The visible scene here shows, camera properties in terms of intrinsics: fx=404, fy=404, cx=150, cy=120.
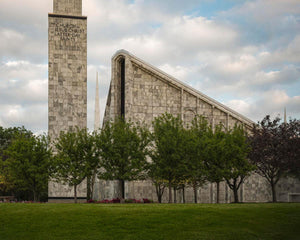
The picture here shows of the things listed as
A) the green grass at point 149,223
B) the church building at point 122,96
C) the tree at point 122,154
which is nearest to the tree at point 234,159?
the tree at point 122,154

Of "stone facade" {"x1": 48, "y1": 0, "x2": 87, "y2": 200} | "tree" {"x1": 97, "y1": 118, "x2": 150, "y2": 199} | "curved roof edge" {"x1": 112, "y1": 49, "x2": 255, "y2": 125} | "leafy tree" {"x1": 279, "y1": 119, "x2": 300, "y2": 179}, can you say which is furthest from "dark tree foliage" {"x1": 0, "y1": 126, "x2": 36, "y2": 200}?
"leafy tree" {"x1": 279, "y1": 119, "x2": 300, "y2": 179}

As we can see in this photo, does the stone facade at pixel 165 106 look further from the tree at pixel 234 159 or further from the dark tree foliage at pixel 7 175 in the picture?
the dark tree foliage at pixel 7 175

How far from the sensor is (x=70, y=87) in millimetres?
54031

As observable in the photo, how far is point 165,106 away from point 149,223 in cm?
3049

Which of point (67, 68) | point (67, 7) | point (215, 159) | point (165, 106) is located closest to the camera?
point (215, 159)

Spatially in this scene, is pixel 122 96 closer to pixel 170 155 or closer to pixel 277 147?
pixel 170 155

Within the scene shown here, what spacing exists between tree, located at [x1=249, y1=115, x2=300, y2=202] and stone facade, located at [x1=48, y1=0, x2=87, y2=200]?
74.2 feet

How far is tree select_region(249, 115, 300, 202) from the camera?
44.4 metres

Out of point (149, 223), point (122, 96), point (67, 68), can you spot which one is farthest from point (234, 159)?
point (67, 68)

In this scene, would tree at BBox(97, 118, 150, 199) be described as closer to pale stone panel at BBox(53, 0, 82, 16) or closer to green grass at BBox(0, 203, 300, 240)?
green grass at BBox(0, 203, 300, 240)

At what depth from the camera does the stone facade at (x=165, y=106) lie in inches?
2023

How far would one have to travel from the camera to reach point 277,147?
4494 cm

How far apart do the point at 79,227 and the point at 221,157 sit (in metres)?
20.8

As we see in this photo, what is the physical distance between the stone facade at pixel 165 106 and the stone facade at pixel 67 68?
4.51m
